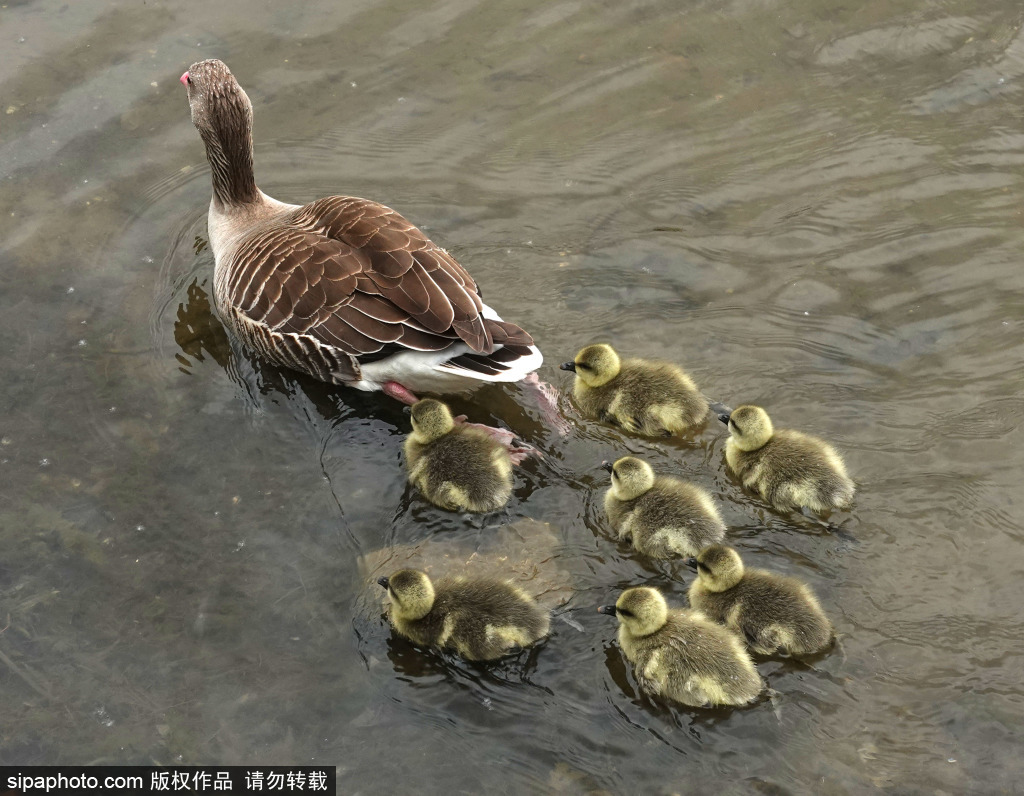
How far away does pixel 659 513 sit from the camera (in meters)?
5.16

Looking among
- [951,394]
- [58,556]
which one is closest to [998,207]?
[951,394]

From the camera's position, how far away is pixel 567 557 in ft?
17.5

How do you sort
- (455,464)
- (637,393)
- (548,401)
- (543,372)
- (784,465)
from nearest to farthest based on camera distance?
(784,465) → (455,464) → (637,393) → (548,401) → (543,372)

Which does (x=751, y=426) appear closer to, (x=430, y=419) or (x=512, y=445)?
(x=512, y=445)

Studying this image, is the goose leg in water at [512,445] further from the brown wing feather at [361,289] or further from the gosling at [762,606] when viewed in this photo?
the gosling at [762,606]

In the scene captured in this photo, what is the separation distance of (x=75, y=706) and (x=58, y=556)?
97cm

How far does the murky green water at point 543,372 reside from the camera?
467cm

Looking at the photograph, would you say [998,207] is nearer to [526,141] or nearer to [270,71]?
[526,141]

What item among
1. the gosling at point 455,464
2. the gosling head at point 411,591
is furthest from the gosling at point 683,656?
the gosling at point 455,464

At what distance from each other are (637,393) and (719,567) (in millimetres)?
1371

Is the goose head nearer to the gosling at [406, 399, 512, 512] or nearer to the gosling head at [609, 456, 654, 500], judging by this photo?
the gosling at [406, 399, 512, 512]

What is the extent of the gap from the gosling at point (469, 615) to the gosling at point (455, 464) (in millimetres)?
663

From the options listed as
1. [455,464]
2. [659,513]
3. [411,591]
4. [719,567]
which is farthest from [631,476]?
[411,591]

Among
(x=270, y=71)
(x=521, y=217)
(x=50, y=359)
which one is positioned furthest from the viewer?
(x=270, y=71)
